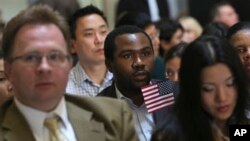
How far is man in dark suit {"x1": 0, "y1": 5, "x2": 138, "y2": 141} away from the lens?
101 inches

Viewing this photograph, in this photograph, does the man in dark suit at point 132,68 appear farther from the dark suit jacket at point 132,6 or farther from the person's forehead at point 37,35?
the dark suit jacket at point 132,6

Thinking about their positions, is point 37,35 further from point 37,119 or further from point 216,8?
point 216,8

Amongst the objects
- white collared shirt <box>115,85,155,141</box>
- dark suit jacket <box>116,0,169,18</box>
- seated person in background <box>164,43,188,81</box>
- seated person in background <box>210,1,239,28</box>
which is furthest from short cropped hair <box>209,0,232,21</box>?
white collared shirt <box>115,85,155,141</box>

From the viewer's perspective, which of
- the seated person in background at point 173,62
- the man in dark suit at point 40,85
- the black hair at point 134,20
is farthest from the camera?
the black hair at point 134,20

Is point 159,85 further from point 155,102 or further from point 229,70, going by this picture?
point 229,70

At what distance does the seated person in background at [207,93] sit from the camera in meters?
2.80

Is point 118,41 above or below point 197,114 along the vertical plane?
above

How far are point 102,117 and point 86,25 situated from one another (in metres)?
2.05

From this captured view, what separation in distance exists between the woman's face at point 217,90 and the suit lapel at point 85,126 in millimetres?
474

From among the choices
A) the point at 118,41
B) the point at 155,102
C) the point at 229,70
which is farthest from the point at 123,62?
the point at 229,70

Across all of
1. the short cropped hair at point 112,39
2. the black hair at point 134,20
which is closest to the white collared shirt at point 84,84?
the short cropped hair at point 112,39

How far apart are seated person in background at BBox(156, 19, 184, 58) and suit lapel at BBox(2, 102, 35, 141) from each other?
12.6ft

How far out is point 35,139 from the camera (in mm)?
2592

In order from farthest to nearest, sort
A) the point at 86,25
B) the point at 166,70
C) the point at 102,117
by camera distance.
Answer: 1. the point at 166,70
2. the point at 86,25
3. the point at 102,117
